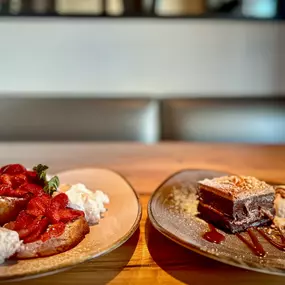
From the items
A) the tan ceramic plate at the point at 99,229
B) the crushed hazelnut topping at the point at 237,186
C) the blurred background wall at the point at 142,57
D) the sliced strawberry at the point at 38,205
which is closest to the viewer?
the tan ceramic plate at the point at 99,229

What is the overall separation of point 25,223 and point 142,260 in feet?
0.76

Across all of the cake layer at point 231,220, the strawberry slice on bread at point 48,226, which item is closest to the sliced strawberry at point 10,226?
the strawberry slice on bread at point 48,226

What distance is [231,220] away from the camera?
86 cm

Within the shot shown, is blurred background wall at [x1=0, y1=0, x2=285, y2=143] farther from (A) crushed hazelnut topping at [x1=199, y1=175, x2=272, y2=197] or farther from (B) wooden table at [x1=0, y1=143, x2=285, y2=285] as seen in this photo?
(A) crushed hazelnut topping at [x1=199, y1=175, x2=272, y2=197]

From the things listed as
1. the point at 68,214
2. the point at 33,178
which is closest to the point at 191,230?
the point at 68,214

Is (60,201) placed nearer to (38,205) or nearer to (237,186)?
(38,205)

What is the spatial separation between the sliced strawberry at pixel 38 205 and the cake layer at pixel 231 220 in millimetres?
347

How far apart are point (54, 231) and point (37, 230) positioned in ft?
0.10

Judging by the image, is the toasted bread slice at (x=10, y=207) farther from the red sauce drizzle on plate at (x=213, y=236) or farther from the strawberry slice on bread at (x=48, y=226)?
the red sauce drizzle on plate at (x=213, y=236)

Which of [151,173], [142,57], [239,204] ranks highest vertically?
[142,57]

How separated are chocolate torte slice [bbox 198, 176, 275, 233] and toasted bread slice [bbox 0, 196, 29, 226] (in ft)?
1.29

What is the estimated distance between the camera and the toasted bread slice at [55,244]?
0.71 metres

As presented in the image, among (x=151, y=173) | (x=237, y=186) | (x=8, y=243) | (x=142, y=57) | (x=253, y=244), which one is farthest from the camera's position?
(x=142, y=57)

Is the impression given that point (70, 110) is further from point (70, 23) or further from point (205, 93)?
point (205, 93)
